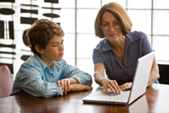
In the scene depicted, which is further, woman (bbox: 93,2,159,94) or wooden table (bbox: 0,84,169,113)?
woman (bbox: 93,2,159,94)

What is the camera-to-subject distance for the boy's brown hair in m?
1.77

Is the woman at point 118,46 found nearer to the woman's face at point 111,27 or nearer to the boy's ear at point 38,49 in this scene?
the woman's face at point 111,27

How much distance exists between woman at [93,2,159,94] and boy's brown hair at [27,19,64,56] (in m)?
0.40

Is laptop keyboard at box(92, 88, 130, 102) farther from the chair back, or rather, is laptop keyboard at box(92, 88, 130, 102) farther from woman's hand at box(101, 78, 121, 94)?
the chair back

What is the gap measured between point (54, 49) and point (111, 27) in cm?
49

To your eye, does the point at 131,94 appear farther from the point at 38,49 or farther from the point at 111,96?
the point at 38,49

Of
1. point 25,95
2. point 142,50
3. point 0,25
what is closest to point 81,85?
point 25,95

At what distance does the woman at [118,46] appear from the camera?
199cm

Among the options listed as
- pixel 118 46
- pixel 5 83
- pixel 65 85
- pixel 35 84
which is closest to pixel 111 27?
pixel 118 46

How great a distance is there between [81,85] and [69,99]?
0.87 feet

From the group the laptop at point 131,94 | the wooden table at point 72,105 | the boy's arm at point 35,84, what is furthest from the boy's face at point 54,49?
the laptop at point 131,94

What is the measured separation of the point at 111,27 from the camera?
197 cm

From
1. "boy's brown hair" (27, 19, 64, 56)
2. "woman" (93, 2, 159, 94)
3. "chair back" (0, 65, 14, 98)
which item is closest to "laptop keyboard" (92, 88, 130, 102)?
"woman" (93, 2, 159, 94)

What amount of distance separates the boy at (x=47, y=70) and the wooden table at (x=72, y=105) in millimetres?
56
